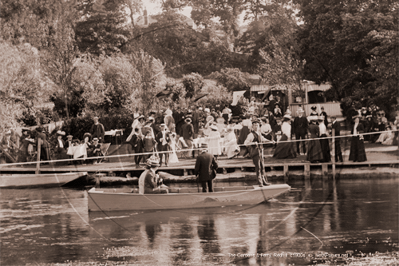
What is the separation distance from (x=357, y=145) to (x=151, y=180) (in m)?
9.30

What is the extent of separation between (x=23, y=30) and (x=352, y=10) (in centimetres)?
2145

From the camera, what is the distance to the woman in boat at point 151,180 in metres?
14.8

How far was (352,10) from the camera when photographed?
94.1ft

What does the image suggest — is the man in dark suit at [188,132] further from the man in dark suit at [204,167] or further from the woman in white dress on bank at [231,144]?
the man in dark suit at [204,167]

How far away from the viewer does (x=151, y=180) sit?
15.0m

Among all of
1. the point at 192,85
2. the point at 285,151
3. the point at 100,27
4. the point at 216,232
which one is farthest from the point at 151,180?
the point at 100,27

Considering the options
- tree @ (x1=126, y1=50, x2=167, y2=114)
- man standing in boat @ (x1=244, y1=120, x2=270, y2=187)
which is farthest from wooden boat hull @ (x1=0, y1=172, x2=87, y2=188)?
tree @ (x1=126, y1=50, x2=167, y2=114)

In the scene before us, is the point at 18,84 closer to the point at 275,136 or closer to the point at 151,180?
the point at 275,136

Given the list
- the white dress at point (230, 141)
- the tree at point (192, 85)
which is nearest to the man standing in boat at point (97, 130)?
the white dress at point (230, 141)

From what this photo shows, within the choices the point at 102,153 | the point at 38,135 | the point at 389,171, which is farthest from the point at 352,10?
the point at 38,135

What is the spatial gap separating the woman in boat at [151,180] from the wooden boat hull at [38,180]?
7165 millimetres

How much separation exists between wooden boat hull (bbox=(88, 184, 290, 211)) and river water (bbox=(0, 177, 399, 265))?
9.0 inches

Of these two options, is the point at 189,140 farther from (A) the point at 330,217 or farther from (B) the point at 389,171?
(A) the point at 330,217

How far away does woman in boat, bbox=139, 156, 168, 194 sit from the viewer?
14812mm
